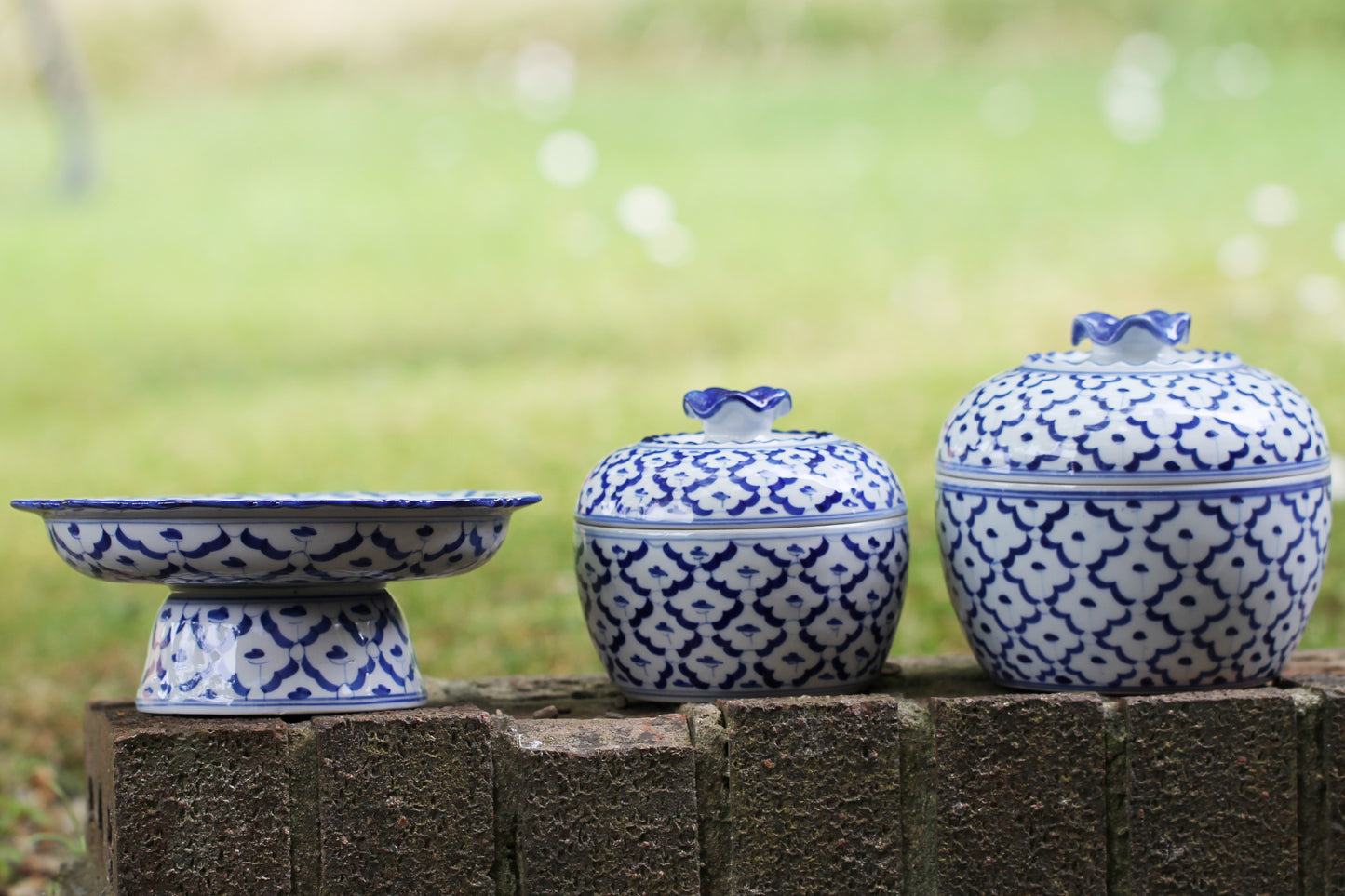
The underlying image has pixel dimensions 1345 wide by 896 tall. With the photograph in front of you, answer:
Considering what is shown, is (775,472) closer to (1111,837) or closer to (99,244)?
(1111,837)

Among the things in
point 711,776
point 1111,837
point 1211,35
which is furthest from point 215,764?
point 1211,35

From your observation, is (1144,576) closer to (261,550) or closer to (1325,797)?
(1325,797)

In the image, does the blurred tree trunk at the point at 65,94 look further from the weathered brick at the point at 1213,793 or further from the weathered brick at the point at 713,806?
the weathered brick at the point at 1213,793

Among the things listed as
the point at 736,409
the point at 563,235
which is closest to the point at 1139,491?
the point at 736,409

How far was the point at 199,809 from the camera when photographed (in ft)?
4.21

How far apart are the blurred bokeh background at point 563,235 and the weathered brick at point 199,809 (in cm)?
161

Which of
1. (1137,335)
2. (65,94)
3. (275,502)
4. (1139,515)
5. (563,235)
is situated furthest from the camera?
(65,94)

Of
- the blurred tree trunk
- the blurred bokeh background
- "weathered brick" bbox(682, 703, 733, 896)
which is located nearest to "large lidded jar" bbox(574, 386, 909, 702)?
"weathered brick" bbox(682, 703, 733, 896)

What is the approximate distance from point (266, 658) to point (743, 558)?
0.48 meters

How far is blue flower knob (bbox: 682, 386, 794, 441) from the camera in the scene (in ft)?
4.91

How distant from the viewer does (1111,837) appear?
1.38 metres

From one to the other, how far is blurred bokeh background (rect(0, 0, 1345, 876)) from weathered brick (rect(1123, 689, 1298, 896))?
1540mm

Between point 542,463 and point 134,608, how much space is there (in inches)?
39.2

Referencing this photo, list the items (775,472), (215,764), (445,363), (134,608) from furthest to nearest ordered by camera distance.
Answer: (445,363) < (134,608) < (775,472) < (215,764)
